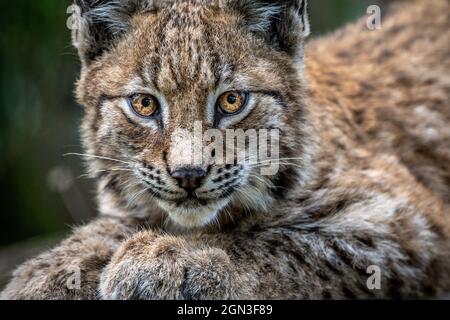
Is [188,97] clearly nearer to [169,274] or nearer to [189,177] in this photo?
[189,177]

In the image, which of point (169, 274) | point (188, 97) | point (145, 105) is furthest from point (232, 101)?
point (169, 274)

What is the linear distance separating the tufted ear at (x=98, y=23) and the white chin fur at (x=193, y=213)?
135cm

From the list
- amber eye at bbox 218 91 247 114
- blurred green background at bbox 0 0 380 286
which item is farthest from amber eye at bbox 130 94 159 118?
blurred green background at bbox 0 0 380 286

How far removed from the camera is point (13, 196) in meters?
10.9

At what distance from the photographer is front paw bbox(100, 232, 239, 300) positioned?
4.67 m

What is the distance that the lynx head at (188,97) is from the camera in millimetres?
4871

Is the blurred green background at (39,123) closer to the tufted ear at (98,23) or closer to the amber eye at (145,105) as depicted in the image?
the tufted ear at (98,23)

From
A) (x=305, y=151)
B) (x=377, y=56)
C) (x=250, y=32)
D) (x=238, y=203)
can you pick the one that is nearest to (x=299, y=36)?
(x=250, y=32)

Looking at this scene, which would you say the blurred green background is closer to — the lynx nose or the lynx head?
the lynx head

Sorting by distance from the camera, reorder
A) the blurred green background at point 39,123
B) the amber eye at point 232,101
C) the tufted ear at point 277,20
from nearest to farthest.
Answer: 1. the amber eye at point 232,101
2. the tufted ear at point 277,20
3. the blurred green background at point 39,123

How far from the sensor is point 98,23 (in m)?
5.58

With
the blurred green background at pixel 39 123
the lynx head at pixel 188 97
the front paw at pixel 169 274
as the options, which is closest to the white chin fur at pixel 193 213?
the lynx head at pixel 188 97

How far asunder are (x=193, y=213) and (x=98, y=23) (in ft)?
5.52
